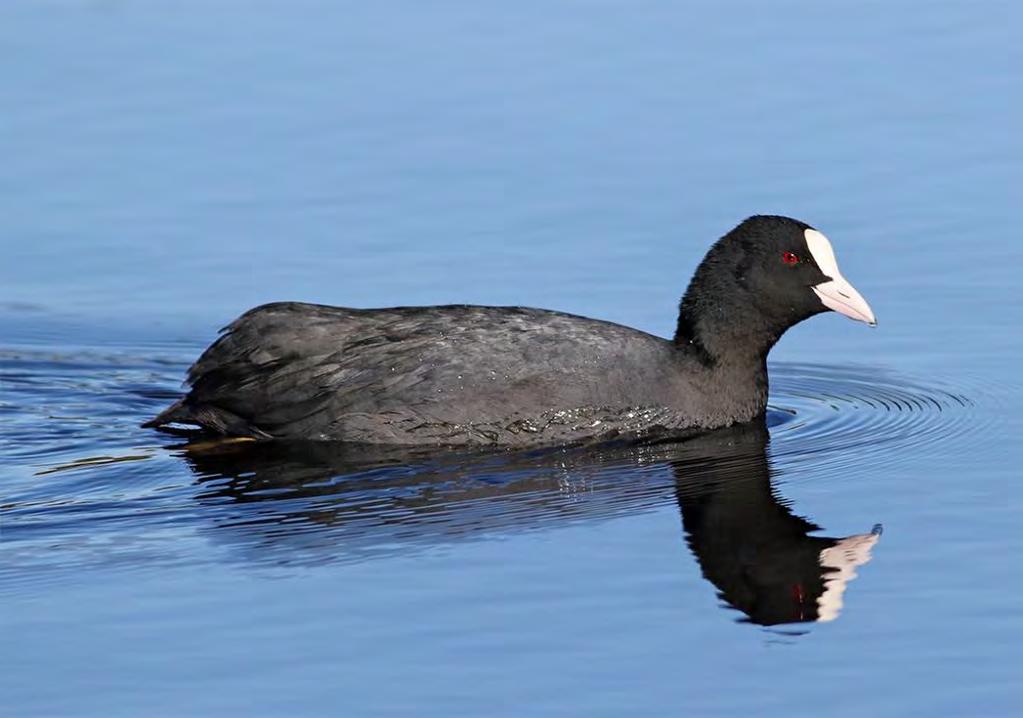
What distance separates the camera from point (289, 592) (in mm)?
7008

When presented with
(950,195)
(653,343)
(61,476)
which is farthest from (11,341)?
(950,195)

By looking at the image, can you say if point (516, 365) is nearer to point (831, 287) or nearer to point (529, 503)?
point (529, 503)

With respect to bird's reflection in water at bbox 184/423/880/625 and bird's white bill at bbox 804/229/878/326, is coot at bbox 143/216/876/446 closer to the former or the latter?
bird's white bill at bbox 804/229/878/326

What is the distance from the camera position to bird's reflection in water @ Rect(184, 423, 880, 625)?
7.31 meters

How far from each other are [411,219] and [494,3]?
4.05 metres

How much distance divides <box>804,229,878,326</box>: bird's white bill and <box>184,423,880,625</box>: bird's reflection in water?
0.65 metres

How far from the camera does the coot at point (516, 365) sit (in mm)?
9133

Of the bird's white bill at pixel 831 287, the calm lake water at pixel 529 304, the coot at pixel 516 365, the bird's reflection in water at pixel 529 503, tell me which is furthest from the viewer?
the bird's white bill at pixel 831 287

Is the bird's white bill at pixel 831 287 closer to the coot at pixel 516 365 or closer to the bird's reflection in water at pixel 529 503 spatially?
the coot at pixel 516 365

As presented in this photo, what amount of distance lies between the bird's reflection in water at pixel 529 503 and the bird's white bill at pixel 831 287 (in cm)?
65

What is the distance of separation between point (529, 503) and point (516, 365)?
108cm

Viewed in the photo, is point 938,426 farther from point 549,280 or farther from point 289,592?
point 289,592

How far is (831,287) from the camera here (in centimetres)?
945

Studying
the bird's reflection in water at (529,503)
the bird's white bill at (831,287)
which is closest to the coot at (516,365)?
the bird's white bill at (831,287)
